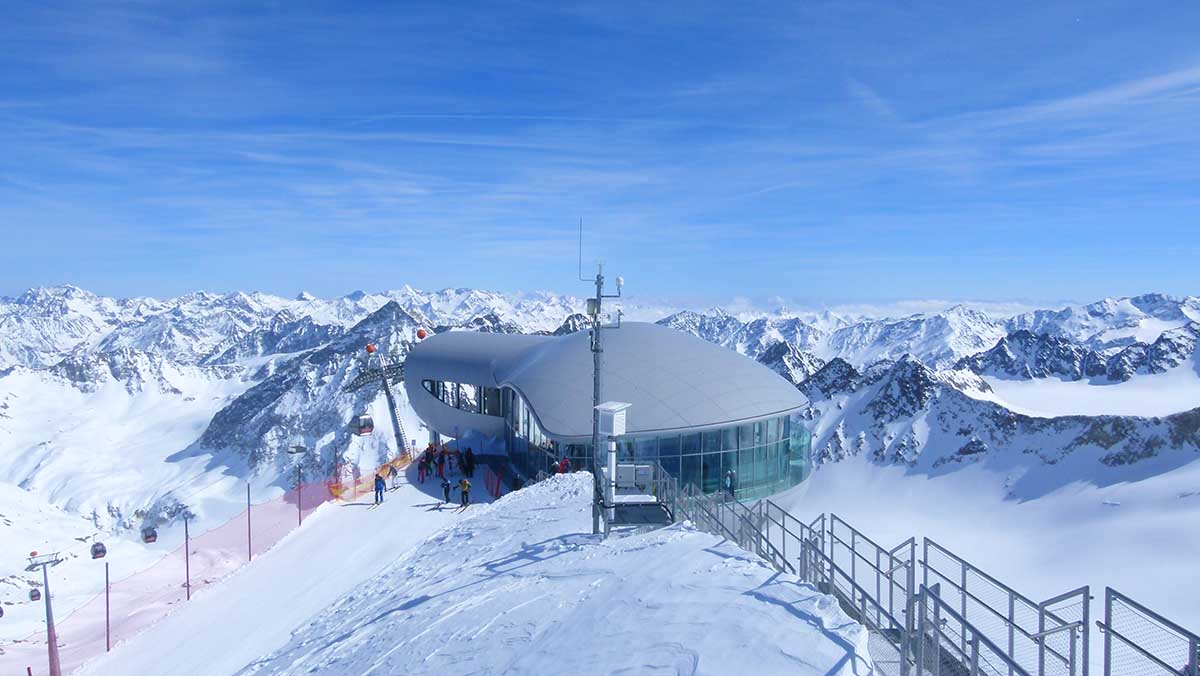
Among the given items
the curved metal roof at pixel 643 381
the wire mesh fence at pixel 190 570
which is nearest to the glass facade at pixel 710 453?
the curved metal roof at pixel 643 381

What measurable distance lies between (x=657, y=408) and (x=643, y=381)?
2186 millimetres

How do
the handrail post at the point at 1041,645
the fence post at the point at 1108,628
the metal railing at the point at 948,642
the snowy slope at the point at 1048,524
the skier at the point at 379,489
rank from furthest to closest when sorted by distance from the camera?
1. the snowy slope at the point at 1048,524
2. the skier at the point at 379,489
3. the handrail post at the point at 1041,645
4. the metal railing at the point at 948,642
5. the fence post at the point at 1108,628

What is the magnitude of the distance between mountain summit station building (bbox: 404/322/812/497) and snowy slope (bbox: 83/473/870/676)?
15.1ft

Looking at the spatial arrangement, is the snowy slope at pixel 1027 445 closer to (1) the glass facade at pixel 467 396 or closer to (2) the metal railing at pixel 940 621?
(1) the glass facade at pixel 467 396

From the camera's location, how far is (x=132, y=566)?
98875 millimetres

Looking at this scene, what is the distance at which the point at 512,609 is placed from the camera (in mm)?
15141

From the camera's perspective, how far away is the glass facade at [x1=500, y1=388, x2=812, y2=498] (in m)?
31.8

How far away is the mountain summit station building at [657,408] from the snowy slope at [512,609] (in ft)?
15.1

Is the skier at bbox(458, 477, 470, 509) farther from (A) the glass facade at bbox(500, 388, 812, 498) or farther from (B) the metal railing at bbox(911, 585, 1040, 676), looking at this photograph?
(B) the metal railing at bbox(911, 585, 1040, 676)

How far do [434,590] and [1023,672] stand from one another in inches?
533

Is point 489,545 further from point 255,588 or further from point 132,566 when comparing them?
point 132,566

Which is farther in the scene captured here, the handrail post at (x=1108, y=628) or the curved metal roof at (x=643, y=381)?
the curved metal roof at (x=643, y=381)

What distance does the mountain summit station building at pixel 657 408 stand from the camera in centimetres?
3206

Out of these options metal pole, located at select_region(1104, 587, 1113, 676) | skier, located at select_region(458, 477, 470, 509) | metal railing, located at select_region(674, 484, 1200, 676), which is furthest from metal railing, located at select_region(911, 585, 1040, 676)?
skier, located at select_region(458, 477, 470, 509)
